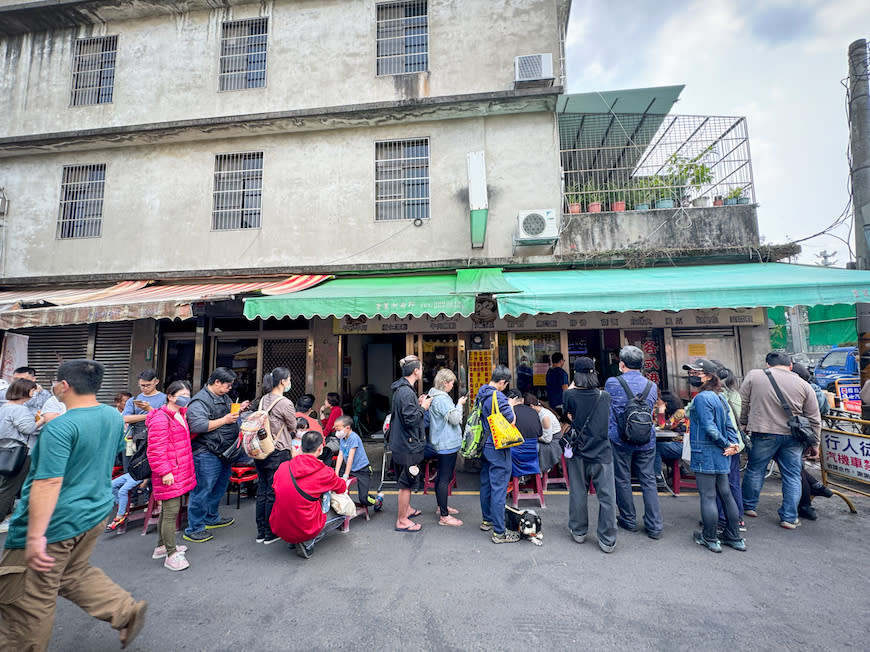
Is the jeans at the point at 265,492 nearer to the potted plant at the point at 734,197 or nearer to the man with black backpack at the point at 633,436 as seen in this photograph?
the man with black backpack at the point at 633,436

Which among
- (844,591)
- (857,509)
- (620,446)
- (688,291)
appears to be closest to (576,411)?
(620,446)

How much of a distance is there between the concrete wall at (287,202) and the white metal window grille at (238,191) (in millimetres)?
198

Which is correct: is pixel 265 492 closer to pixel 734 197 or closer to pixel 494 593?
pixel 494 593

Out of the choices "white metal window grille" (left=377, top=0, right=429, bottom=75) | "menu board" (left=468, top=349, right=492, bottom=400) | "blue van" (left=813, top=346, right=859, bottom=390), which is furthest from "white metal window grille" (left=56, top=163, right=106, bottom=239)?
"blue van" (left=813, top=346, right=859, bottom=390)

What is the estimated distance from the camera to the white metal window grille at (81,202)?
940 cm

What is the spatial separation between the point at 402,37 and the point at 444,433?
915 centimetres

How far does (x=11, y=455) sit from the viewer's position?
13.3 feet

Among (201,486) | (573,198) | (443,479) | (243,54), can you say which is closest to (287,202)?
(243,54)

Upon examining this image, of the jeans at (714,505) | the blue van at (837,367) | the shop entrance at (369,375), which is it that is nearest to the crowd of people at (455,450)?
the jeans at (714,505)

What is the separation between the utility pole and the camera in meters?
5.64

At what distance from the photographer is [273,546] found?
4344 millimetres

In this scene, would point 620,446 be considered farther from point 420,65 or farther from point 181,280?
point 181,280

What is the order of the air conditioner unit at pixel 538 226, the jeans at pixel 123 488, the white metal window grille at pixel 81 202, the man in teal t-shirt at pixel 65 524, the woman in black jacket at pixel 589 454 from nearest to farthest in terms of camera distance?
the man in teal t-shirt at pixel 65 524 < the woman in black jacket at pixel 589 454 < the jeans at pixel 123 488 < the air conditioner unit at pixel 538 226 < the white metal window grille at pixel 81 202

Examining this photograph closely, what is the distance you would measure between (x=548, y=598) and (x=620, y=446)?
191cm
